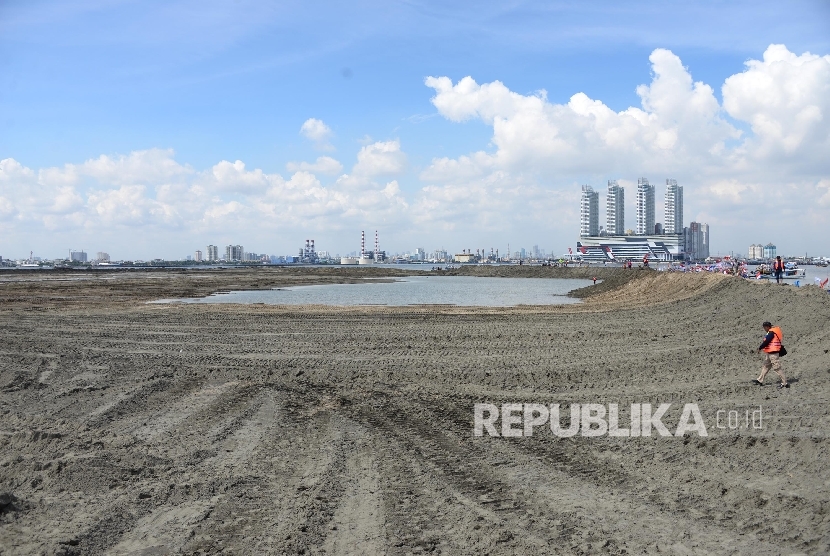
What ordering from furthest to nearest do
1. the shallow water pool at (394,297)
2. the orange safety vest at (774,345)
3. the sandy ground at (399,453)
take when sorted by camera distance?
the shallow water pool at (394,297) → the orange safety vest at (774,345) → the sandy ground at (399,453)

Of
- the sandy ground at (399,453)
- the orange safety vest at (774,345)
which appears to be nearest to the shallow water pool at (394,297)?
the sandy ground at (399,453)

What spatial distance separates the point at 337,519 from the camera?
678cm

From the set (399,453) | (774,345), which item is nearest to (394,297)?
(774,345)

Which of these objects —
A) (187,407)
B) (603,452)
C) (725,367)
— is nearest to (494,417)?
(603,452)

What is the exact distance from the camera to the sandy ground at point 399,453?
6.38 m

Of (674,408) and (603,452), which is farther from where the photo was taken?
(674,408)

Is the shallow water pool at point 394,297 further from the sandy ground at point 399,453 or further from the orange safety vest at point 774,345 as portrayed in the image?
the orange safety vest at point 774,345

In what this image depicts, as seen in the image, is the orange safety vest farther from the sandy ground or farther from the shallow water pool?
the shallow water pool

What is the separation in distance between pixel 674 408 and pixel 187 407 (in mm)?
9686

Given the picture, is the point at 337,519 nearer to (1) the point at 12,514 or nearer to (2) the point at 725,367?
(1) the point at 12,514

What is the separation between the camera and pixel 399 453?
9211 millimetres

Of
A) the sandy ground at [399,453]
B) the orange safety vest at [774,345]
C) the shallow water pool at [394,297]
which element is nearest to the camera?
the sandy ground at [399,453]

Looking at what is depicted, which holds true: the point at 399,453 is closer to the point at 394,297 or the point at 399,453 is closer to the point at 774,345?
the point at 774,345

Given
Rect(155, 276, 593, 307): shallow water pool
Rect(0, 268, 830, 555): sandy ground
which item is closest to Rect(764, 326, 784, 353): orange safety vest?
Rect(0, 268, 830, 555): sandy ground
